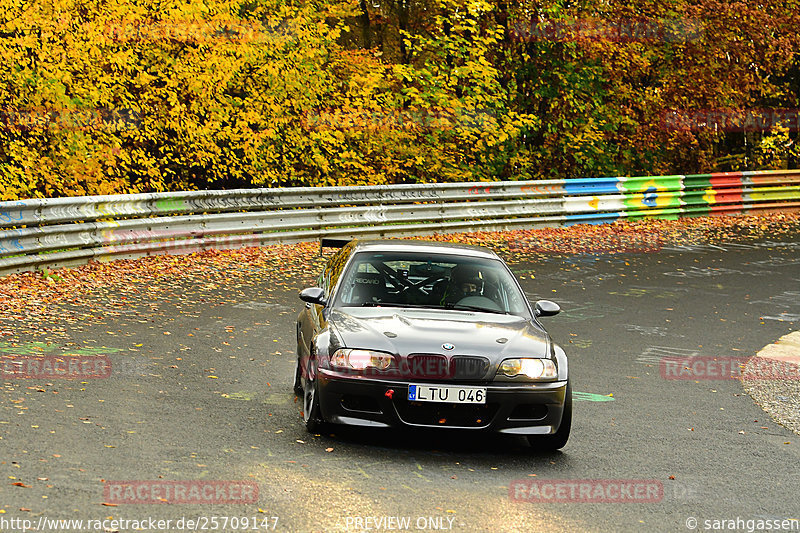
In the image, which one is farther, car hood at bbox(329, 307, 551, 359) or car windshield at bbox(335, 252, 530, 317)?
car windshield at bbox(335, 252, 530, 317)

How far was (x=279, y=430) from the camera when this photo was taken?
7824 millimetres

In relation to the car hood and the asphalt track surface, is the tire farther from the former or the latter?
the car hood

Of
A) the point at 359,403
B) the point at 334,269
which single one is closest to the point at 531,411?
the point at 359,403

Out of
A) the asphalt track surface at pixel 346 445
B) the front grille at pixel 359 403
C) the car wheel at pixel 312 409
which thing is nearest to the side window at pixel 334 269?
the asphalt track surface at pixel 346 445

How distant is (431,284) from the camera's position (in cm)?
896

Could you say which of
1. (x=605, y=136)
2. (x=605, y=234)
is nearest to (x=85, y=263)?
(x=605, y=234)

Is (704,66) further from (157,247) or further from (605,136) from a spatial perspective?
(157,247)

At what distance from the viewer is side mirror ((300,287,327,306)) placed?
28.5 ft

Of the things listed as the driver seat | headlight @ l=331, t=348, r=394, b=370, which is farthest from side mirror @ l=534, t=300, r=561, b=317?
headlight @ l=331, t=348, r=394, b=370

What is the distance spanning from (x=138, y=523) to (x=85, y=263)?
11.5 meters

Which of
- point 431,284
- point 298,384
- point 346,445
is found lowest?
point 298,384

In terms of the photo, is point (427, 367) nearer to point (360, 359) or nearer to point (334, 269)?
point (360, 359)

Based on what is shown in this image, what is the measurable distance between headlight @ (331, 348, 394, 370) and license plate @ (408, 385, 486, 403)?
25 centimetres

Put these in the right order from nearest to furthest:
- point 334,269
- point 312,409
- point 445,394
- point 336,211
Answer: point 445,394
point 312,409
point 334,269
point 336,211
